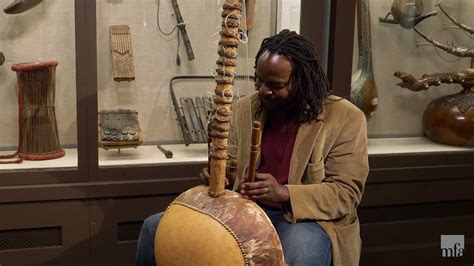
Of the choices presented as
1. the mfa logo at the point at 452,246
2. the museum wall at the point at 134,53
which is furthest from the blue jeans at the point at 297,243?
the mfa logo at the point at 452,246

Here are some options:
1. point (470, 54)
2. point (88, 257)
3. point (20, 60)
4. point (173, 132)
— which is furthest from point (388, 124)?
point (20, 60)

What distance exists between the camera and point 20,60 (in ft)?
8.87

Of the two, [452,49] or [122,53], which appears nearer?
[122,53]

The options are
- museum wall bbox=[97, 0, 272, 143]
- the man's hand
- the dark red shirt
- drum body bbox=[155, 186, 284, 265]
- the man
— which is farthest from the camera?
museum wall bbox=[97, 0, 272, 143]

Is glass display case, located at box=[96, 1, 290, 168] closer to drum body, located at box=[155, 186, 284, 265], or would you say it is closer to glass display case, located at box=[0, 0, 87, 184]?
glass display case, located at box=[0, 0, 87, 184]

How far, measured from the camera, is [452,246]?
10.4 ft

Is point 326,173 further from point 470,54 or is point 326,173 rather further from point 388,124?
point 470,54

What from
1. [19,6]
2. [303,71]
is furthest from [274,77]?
[19,6]

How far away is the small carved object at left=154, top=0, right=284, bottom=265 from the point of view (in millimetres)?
1470

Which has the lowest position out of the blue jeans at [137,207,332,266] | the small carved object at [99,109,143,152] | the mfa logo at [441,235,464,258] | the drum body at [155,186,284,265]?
the mfa logo at [441,235,464,258]

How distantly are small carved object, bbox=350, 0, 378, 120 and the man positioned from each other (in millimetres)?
1035

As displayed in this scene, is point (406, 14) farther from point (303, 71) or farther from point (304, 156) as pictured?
point (304, 156)

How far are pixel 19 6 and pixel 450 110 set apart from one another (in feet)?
7.60

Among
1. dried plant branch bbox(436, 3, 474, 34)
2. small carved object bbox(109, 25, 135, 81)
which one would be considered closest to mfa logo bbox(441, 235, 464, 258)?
dried plant branch bbox(436, 3, 474, 34)
